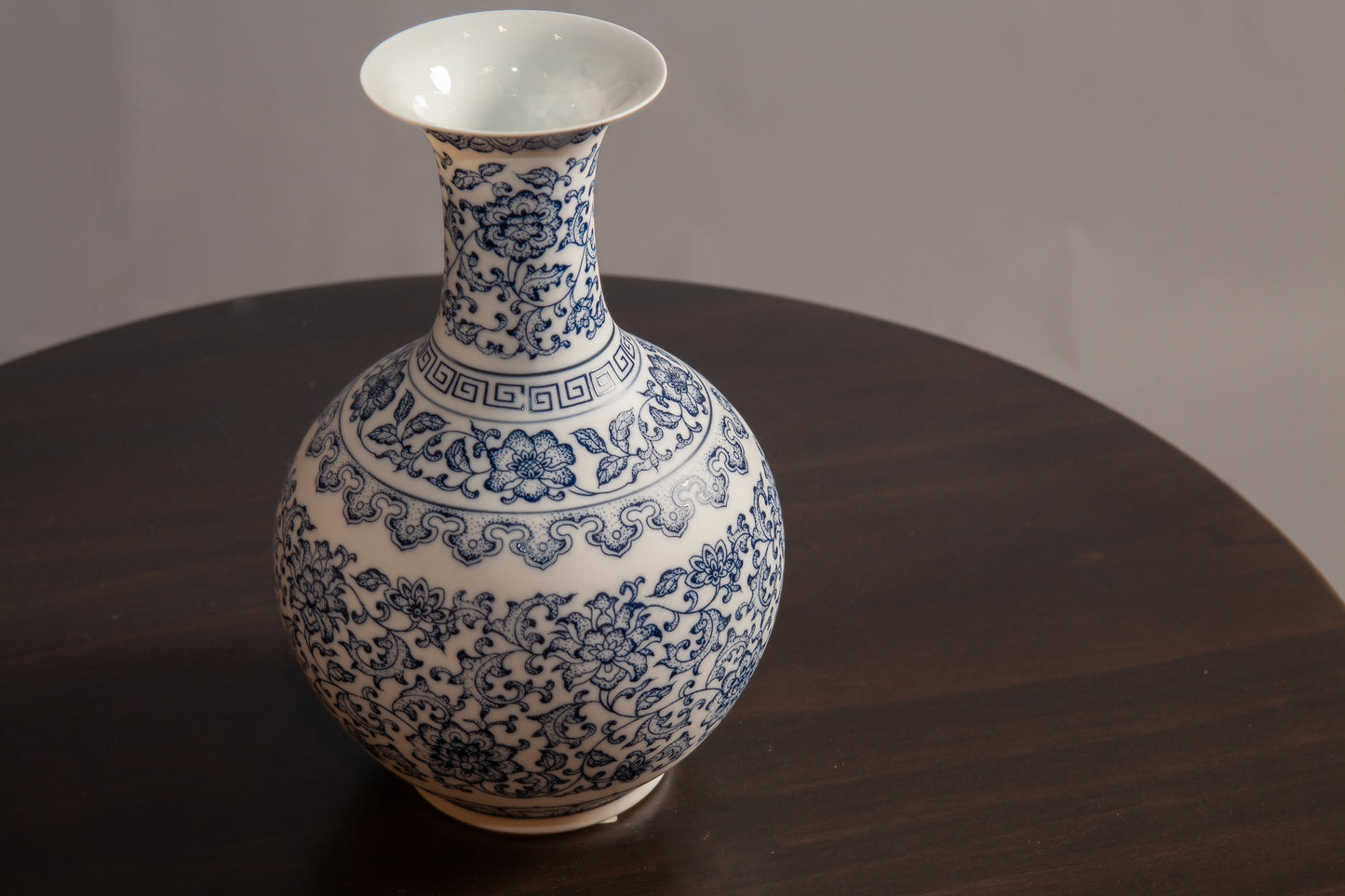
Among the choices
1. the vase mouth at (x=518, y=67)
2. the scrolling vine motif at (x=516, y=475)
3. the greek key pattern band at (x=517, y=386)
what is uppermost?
the vase mouth at (x=518, y=67)

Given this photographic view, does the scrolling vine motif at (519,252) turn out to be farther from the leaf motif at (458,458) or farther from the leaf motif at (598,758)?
the leaf motif at (598,758)

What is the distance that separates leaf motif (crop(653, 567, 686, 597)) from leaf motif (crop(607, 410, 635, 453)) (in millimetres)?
61

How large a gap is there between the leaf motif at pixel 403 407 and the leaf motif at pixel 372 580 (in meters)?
0.07

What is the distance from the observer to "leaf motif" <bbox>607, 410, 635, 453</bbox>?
654 mm

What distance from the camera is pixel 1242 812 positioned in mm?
755

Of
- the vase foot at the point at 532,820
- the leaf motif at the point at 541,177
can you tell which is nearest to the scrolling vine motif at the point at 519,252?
the leaf motif at the point at 541,177

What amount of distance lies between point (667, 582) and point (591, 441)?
0.08 m

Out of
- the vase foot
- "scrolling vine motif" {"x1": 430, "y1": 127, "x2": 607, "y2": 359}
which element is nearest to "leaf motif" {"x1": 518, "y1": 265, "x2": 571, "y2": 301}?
"scrolling vine motif" {"x1": 430, "y1": 127, "x2": 607, "y2": 359}

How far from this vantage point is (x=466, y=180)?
0.62 metres

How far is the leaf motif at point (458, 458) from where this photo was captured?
25.1 inches

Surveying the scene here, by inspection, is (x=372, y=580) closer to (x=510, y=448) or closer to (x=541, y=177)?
(x=510, y=448)

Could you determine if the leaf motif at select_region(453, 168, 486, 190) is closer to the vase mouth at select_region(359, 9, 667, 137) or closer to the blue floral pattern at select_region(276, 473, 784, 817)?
the vase mouth at select_region(359, 9, 667, 137)

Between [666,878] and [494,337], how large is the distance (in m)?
0.31

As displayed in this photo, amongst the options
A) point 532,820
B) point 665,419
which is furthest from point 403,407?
point 532,820
